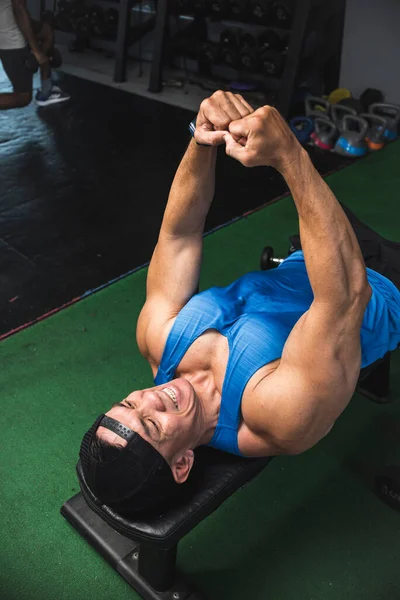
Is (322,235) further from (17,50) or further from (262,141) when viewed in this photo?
(17,50)

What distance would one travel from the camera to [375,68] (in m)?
5.12

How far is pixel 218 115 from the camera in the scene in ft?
4.98

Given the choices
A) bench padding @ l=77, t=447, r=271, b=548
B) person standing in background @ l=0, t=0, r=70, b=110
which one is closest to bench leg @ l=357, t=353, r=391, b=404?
bench padding @ l=77, t=447, r=271, b=548

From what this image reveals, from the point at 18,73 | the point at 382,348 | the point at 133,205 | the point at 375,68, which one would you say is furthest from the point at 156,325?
the point at 375,68

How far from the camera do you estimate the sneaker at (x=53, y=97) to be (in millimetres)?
5387

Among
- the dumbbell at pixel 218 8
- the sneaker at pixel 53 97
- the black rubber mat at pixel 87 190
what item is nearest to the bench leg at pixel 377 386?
the black rubber mat at pixel 87 190

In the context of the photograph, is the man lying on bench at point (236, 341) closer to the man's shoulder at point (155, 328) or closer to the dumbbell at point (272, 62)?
the man's shoulder at point (155, 328)

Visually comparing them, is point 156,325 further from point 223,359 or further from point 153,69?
point 153,69

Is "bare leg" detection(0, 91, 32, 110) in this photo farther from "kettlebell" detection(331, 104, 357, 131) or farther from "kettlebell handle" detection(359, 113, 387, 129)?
"kettlebell handle" detection(359, 113, 387, 129)

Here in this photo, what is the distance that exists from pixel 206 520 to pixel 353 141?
3.28 meters

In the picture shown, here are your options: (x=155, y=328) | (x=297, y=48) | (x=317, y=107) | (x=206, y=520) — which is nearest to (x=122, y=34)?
(x=297, y=48)

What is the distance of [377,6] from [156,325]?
167 inches

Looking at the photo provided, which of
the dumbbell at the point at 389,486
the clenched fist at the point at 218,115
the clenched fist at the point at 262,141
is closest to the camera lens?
the clenched fist at the point at 262,141

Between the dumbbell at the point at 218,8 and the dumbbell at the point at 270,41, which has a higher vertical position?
the dumbbell at the point at 218,8
